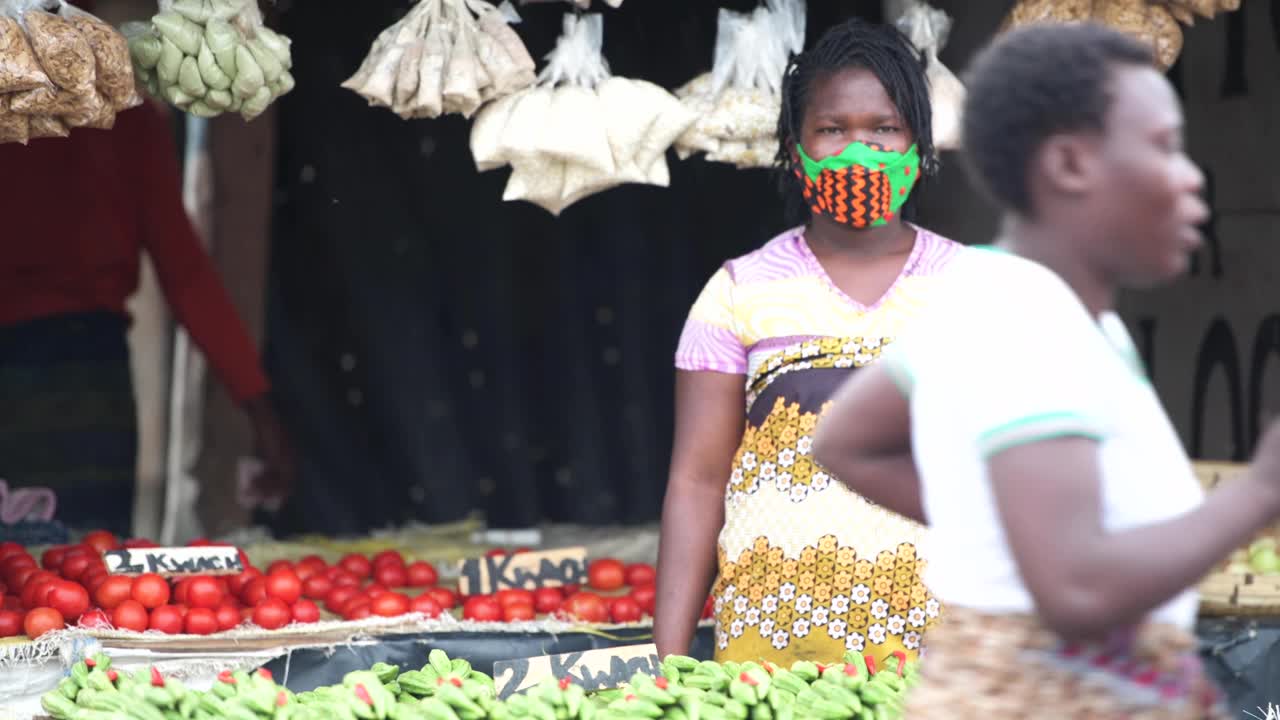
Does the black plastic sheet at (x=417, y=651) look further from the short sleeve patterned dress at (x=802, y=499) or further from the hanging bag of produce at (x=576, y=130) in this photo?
the hanging bag of produce at (x=576, y=130)

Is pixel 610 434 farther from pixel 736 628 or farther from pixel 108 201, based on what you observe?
pixel 736 628

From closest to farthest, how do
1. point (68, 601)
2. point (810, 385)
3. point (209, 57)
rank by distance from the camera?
point (810, 385) → point (209, 57) → point (68, 601)

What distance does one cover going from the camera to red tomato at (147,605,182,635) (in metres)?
3.44

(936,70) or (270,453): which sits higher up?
(936,70)

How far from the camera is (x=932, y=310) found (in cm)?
153

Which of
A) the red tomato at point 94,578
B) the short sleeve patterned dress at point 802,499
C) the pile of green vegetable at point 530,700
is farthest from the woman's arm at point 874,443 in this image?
the red tomato at point 94,578

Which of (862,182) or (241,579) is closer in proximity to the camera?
(862,182)

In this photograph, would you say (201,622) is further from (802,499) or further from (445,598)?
(802,499)

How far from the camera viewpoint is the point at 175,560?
144 inches

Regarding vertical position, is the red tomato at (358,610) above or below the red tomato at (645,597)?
below

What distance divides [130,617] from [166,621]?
8 cm

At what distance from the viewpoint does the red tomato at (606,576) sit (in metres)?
4.12

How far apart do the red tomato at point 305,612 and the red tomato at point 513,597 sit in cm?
43

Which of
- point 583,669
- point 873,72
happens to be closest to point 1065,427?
point 583,669
